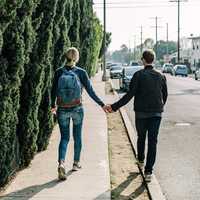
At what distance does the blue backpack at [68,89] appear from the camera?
8.29 meters

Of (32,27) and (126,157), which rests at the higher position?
(32,27)

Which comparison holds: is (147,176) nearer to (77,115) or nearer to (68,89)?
(77,115)

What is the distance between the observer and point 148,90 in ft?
27.5

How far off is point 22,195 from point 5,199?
277mm

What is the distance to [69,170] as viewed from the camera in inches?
350

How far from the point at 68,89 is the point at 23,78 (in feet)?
2.81

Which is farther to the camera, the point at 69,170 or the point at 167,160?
the point at 167,160

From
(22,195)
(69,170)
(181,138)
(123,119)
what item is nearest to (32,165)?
(69,170)

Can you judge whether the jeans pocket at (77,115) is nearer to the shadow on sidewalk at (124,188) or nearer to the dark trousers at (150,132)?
the dark trousers at (150,132)

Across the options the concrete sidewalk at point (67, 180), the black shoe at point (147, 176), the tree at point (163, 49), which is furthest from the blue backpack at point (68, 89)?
the tree at point (163, 49)

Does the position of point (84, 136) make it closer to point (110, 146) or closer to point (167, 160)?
point (110, 146)

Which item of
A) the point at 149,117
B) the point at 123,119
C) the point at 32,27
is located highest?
the point at 32,27

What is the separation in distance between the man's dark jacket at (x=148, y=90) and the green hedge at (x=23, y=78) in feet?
5.31

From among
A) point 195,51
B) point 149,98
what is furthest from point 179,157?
point 195,51
